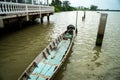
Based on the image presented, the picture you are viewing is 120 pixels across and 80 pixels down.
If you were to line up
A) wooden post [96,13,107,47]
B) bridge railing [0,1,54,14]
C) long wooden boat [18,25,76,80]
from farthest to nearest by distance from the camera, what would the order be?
wooden post [96,13,107,47]
bridge railing [0,1,54,14]
long wooden boat [18,25,76,80]

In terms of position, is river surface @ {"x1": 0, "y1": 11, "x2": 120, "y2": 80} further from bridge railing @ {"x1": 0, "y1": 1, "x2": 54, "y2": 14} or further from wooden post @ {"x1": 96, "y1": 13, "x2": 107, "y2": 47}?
bridge railing @ {"x1": 0, "y1": 1, "x2": 54, "y2": 14}

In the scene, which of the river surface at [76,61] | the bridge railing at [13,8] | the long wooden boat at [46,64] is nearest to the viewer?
the long wooden boat at [46,64]

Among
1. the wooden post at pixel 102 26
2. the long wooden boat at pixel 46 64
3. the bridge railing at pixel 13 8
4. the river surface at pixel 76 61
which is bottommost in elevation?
the river surface at pixel 76 61

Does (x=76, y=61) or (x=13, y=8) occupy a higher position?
(x=13, y=8)

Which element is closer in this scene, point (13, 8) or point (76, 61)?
point (76, 61)

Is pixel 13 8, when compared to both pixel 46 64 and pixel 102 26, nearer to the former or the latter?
pixel 46 64

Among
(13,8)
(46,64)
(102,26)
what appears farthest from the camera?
(13,8)

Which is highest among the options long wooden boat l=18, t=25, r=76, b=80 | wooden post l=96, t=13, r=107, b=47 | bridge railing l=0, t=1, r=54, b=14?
bridge railing l=0, t=1, r=54, b=14

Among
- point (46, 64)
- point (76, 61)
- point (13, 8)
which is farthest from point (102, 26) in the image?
point (13, 8)

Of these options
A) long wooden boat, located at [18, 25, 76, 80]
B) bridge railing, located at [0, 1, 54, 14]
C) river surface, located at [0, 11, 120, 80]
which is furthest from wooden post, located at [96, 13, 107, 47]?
bridge railing, located at [0, 1, 54, 14]

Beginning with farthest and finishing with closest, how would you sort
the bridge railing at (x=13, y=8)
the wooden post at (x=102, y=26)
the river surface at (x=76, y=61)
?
the wooden post at (x=102, y=26)
the bridge railing at (x=13, y=8)
the river surface at (x=76, y=61)

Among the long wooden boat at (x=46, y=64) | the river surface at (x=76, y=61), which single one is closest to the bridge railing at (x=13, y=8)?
the river surface at (x=76, y=61)

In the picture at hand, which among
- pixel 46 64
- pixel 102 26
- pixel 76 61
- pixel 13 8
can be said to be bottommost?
pixel 76 61

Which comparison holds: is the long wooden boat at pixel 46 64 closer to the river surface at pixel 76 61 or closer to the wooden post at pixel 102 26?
the river surface at pixel 76 61
